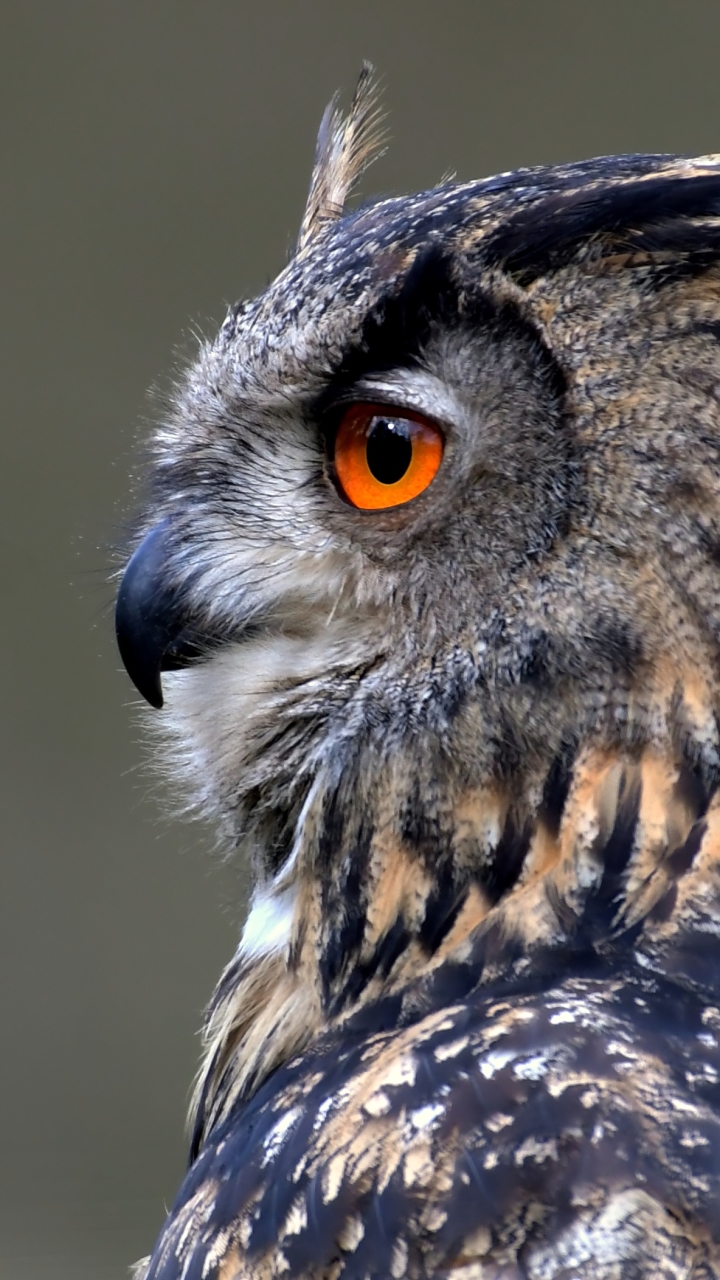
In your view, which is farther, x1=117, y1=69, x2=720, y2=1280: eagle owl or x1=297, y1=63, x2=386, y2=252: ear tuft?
x1=297, y1=63, x2=386, y2=252: ear tuft

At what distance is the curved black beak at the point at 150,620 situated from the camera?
139 cm

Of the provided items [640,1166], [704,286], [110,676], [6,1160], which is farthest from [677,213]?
[6,1160]

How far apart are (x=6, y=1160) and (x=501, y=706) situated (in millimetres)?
2757

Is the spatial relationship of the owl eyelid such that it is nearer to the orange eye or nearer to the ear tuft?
the orange eye

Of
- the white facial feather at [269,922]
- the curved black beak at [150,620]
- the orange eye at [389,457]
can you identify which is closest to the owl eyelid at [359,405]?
the orange eye at [389,457]

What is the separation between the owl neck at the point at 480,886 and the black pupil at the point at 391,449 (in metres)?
0.25

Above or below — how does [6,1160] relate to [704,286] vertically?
below

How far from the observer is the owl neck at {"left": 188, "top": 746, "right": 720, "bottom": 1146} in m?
1.12

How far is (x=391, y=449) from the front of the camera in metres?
1.25

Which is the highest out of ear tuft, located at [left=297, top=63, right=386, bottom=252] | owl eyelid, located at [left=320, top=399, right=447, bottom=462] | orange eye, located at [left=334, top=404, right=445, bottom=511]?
ear tuft, located at [left=297, top=63, right=386, bottom=252]

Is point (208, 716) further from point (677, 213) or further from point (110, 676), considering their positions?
point (110, 676)

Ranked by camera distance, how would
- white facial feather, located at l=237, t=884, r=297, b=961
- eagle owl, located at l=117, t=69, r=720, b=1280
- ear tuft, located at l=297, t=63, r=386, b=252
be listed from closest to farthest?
eagle owl, located at l=117, t=69, r=720, b=1280 → white facial feather, located at l=237, t=884, r=297, b=961 → ear tuft, located at l=297, t=63, r=386, b=252

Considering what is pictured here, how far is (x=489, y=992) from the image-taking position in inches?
43.8

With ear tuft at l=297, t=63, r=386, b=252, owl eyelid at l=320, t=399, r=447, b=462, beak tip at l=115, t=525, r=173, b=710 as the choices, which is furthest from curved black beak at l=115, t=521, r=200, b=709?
ear tuft at l=297, t=63, r=386, b=252
